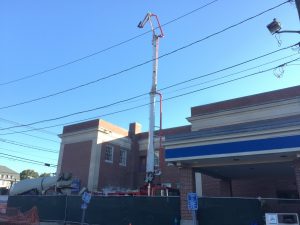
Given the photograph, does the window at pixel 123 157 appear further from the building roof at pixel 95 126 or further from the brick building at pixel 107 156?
the building roof at pixel 95 126

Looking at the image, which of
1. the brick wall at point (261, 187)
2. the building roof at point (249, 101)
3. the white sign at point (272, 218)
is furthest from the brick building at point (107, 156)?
the white sign at point (272, 218)

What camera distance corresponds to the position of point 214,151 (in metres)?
14.8

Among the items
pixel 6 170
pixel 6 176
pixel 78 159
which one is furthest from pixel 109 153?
pixel 6 170

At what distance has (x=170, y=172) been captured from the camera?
34.3 m

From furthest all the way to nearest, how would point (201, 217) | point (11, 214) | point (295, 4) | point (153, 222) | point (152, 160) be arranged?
1. point (11, 214)
2. point (152, 160)
3. point (153, 222)
4. point (201, 217)
5. point (295, 4)

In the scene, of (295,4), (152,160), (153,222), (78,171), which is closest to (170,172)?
(78,171)

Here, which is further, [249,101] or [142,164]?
[142,164]

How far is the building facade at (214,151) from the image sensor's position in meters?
13.9

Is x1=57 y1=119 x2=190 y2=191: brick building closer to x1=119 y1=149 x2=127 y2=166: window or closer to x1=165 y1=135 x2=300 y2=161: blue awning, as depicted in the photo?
x1=119 y1=149 x2=127 y2=166: window

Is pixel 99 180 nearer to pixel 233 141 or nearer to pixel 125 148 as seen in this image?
pixel 125 148

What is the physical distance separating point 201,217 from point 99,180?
1980 centimetres

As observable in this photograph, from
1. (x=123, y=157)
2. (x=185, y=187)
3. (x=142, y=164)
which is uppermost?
(x=123, y=157)

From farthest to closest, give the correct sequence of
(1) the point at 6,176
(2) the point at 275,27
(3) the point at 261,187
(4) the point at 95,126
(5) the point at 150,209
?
(1) the point at 6,176 → (4) the point at 95,126 → (3) the point at 261,187 → (5) the point at 150,209 → (2) the point at 275,27

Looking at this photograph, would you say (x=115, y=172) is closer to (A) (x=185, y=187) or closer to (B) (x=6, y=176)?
(A) (x=185, y=187)
